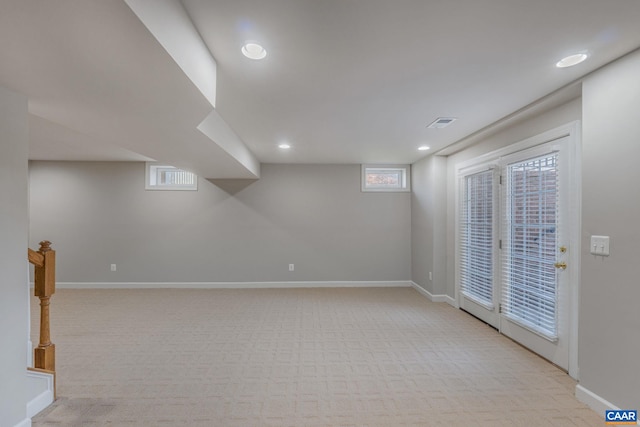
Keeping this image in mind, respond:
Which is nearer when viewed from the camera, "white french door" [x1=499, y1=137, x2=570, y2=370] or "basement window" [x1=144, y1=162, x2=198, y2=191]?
"white french door" [x1=499, y1=137, x2=570, y2=370]

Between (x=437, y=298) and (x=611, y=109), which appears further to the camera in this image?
(x=437, y=298)

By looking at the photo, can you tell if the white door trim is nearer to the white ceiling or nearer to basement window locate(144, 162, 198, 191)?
the white ceiling

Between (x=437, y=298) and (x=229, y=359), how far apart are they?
327 centimetres

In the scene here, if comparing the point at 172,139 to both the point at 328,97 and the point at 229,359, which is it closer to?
the point at 328,97

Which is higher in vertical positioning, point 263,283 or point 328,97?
point 328,97

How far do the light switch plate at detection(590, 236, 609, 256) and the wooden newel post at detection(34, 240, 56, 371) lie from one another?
3.86m

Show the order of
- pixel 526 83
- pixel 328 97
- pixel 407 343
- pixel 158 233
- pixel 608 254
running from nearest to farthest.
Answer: pixel 608 254 → pixel 526 83 → pixel 328 97 → pixel 407 343 → pixel 158 233

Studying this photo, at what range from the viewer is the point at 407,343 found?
9.85ft

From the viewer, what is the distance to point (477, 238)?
12.0 feet

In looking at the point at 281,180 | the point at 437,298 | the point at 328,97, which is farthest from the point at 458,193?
the point at 281,180

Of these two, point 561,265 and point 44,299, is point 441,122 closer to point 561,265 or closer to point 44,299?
point 561,265

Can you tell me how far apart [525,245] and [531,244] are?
82 millimetres

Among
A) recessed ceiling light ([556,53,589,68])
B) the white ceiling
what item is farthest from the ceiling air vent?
recessed ceiling light ([556,53,589,68])

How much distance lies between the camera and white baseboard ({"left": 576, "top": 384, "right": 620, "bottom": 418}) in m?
1.85
